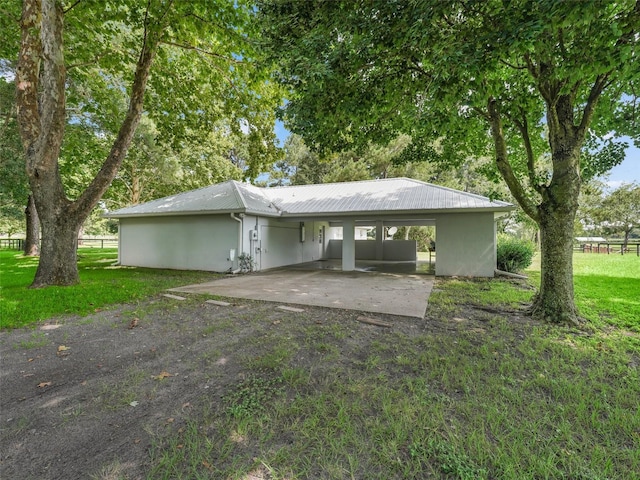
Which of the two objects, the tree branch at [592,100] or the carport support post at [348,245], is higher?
the tree branch at [592,100]

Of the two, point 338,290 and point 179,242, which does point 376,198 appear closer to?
point 338,290

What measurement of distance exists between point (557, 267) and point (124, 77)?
13.5m

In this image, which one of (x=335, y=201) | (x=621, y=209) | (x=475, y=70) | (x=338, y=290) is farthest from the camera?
(x=621, y=209)

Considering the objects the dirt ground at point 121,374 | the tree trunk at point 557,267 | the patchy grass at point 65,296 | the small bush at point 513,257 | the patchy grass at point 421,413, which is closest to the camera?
the patchy grass at point 421,413

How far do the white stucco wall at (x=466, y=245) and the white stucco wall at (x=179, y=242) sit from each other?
7441 millimetres

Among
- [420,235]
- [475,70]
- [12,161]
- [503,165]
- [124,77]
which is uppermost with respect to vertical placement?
[124,77]

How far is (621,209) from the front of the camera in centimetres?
2430

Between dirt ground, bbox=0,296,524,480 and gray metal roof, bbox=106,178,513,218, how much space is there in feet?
19.0

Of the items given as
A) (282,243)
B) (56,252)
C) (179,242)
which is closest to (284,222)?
(282,243)

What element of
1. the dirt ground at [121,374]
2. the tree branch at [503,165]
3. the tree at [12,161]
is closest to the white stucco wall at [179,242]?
the tree at [12,161]

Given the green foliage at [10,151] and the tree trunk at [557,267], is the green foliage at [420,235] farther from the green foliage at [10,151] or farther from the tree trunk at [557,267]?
the green foliage at [10,151]

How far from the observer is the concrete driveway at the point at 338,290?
6.10m

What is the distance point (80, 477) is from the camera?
1790 millimetres

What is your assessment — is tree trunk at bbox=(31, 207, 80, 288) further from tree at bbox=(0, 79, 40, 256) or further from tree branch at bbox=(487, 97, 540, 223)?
tree branch at bbox=(487, 97, 540, 223)
